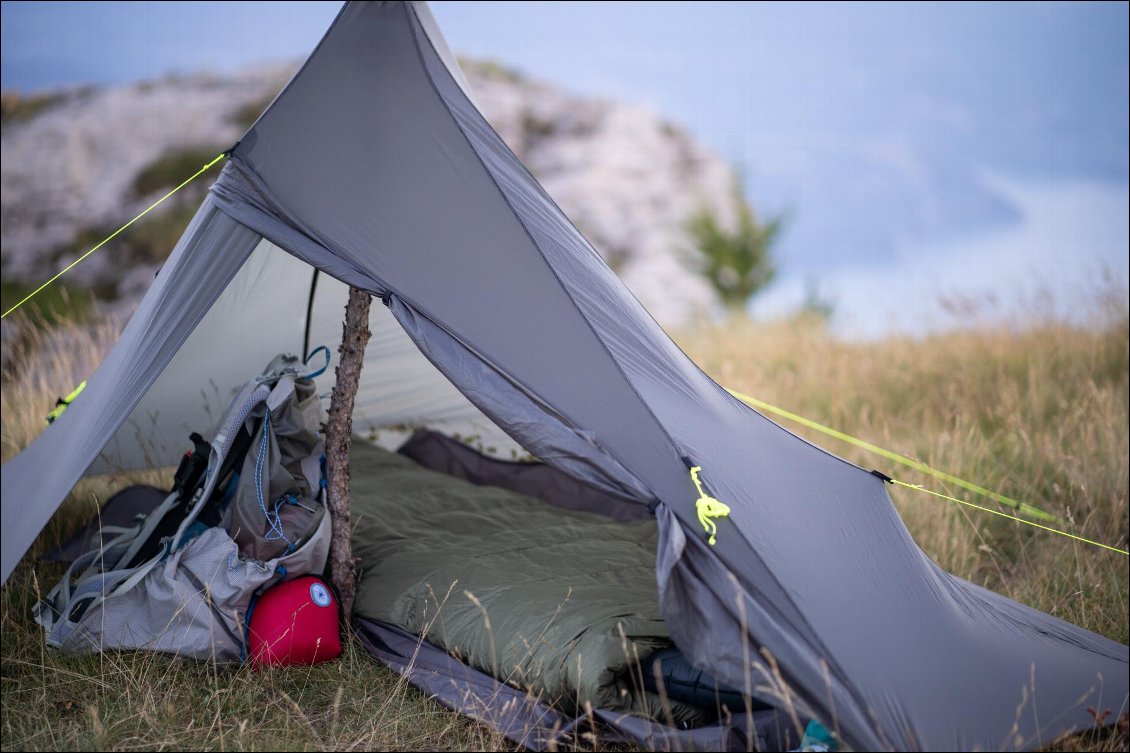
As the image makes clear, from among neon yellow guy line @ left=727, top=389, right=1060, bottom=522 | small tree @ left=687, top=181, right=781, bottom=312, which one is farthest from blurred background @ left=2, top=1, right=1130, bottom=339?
neon yellow guy line @ left=727, top=389, right=1060, bottom=522

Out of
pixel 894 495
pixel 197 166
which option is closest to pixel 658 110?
pixel 197 166

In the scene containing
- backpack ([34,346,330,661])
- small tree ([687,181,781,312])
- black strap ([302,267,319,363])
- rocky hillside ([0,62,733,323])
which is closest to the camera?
backpack ([34,346,330,661])

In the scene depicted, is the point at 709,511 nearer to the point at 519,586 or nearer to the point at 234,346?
the point at 519,586

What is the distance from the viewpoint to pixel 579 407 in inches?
83.1

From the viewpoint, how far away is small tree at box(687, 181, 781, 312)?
10391 mm

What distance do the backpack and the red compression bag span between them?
0.11 ft

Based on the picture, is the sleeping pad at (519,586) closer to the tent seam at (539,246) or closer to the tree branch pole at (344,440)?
the tree branch pole at (344,440)

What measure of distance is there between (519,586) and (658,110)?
17.6 metres

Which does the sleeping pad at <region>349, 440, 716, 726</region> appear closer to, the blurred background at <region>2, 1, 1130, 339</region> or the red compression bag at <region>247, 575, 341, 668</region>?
the red compression bag at <region>247, 575, 341, 668</region>

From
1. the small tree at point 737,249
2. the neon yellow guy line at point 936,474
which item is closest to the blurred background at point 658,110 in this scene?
the small tree at point 737,249

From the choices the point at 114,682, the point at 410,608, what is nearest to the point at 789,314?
the point at 410,608

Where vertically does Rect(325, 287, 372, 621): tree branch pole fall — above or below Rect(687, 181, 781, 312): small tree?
below

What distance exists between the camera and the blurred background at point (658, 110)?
11.5 metres

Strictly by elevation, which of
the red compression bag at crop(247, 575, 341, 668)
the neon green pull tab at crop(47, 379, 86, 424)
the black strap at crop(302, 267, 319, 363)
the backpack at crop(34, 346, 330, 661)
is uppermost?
the black strap at crop(302, 267, 319, 363)
